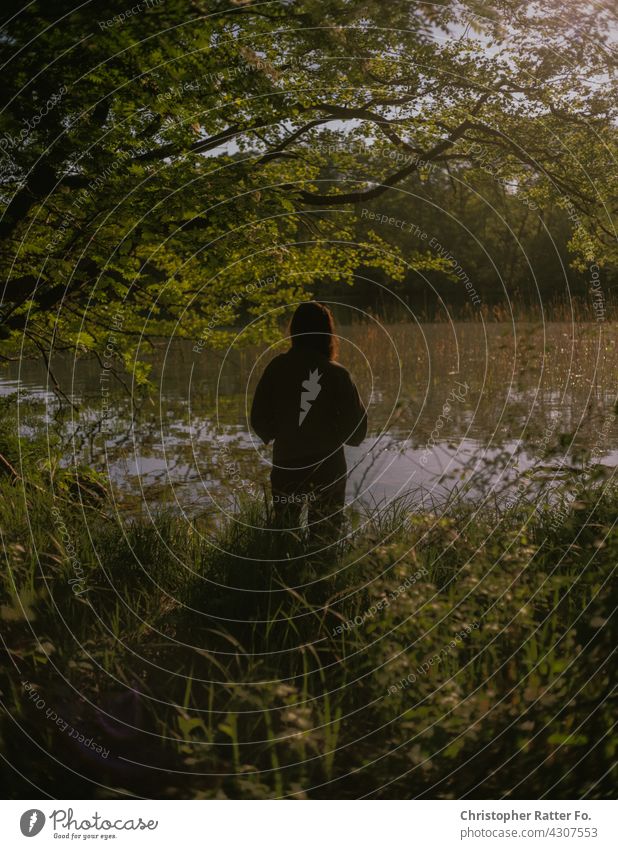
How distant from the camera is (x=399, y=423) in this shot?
1325 centimetres

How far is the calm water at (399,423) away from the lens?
8.41 metres

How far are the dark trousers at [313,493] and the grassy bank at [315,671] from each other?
0.24 meters

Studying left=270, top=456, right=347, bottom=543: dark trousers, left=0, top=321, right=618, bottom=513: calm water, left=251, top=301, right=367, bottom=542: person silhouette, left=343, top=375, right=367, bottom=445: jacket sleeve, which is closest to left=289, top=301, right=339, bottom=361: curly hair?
left=251, top=301, right=367, bottom=542: person silhouette

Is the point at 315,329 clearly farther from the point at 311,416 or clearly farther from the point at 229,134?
the point at 229,134

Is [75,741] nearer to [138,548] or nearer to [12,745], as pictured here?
[12,745]

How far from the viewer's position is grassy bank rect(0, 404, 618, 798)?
338 cm

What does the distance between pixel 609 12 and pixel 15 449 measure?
7.26m

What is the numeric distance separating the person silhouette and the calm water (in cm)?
72

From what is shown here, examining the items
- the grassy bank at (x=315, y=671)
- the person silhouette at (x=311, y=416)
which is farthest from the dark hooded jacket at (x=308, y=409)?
the grassy bank at (x=315, y=671)

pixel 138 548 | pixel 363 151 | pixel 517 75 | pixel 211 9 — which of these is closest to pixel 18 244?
pixel 211 9

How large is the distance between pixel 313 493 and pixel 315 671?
79.7 inches

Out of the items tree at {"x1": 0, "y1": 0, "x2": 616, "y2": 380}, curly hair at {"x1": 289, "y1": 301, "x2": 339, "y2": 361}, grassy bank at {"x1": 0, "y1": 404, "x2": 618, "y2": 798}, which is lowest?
grassy bank at {"x1": 0, "y1": 404, "x2": 618, "y2": 798}

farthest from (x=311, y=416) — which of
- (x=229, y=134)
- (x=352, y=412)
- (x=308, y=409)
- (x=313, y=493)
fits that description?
(x=229, y=134)

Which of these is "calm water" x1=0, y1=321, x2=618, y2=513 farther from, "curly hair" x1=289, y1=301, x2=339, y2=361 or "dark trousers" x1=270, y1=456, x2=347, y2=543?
"curly hair" x1=289, y1=301, x2=339, y2=361
